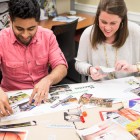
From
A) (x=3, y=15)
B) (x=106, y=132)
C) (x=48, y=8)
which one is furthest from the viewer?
(x=48, y=8)

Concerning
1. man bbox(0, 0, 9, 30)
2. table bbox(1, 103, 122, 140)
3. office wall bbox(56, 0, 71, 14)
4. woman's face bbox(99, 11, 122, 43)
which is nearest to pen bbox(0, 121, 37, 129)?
table bbox(1, 103, 122, 140)

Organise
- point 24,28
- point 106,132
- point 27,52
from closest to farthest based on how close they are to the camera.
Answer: point 106,132
point 24,28
point 27,52

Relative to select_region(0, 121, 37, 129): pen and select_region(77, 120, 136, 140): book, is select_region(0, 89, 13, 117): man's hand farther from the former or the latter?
select_region(77, 120, 136, 140): book

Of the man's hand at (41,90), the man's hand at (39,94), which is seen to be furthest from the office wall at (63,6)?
the man's hand at (39,94)

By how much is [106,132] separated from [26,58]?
749 millimetres

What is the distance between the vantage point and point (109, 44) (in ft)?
5.44

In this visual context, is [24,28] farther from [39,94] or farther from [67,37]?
[67,37]

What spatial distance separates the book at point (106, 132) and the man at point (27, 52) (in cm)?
34

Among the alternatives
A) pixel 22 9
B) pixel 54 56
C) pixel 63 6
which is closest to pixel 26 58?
pixel 54 56

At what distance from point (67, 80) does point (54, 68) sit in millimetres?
1574

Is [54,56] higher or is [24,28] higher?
[24,28]

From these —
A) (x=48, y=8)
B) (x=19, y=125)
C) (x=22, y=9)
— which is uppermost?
(x=22, y=9)

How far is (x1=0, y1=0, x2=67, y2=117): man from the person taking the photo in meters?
1.34

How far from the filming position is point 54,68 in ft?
5.12
